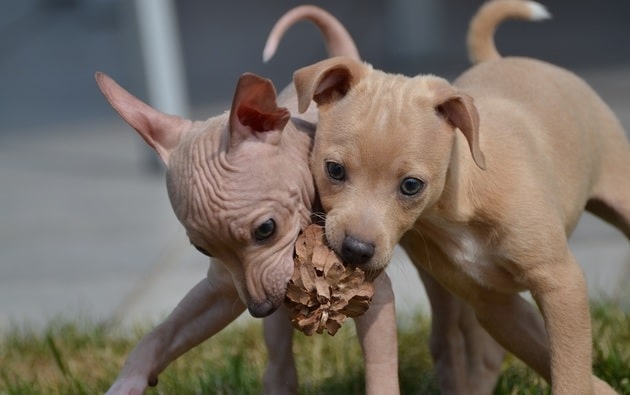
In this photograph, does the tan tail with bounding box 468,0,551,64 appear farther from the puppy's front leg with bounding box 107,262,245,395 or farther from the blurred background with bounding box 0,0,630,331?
the puppy's front leg with bounding box 107,262,245,395

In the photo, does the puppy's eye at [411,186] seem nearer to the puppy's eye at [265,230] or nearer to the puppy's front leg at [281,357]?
the puppy's eye at [265,230]

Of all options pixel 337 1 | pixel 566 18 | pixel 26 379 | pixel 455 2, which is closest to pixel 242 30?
pixel 337 1

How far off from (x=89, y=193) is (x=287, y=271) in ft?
20.0

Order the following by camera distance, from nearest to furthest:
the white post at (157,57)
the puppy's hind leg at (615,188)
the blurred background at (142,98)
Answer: the puppy's hind leg at (615,188) → the blurred background at (142,98) → the white post at (157,57)

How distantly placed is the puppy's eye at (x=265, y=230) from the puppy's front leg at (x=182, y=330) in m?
0.48

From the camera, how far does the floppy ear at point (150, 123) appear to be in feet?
11.6

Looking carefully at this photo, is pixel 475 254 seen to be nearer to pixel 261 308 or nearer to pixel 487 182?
pixel 487 182

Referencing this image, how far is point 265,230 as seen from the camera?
10.8 feet

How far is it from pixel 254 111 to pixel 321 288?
1.80ft

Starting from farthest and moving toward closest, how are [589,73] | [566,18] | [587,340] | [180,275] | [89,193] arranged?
[566,18] → [589,73] → [89,193] → [180,275] → [587,340]

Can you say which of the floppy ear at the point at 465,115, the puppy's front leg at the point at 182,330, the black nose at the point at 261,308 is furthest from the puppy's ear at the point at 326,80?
the puppy's front leg at the point at 182,330

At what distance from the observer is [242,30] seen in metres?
15.2

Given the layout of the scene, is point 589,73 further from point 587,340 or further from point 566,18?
point 587,340

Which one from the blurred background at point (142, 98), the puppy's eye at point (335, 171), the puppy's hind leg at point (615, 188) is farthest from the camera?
the blurred background at point (142, 98)
